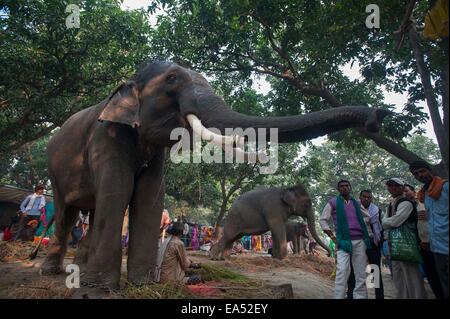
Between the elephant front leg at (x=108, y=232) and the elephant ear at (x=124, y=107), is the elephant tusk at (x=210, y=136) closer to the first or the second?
the elephant ear at (x=124, y=107)

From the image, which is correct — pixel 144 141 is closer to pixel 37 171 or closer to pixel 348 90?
pixel 348 90

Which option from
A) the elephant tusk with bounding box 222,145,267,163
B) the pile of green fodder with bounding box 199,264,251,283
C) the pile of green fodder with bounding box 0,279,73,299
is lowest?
the pile of green fodder with bounding box 0,279,73,299

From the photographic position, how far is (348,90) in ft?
37.0

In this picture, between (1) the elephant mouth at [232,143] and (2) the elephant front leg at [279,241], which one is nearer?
(1) the elephant mouth at [232,143]

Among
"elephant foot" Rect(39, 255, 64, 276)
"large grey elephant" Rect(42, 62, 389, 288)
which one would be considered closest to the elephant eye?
"large grey elephant" Rect(42, 62, 389, 288)

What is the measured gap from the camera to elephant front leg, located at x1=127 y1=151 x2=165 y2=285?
14.9ft

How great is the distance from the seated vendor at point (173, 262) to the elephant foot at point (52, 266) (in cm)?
164

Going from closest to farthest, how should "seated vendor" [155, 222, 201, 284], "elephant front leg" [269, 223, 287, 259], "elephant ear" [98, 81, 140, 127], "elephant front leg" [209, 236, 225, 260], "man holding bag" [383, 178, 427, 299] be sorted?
"elephant ear" [98, 81, 140, 127], "man holding bag" [383, 178, 427, 299], "seated vendor" [155, 222, 201, 284], "elephant front leg" [269, 223, 287, 259], "elephant front leg" [209, 236, 225, 260]

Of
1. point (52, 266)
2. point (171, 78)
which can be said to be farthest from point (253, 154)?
point (52, 266)

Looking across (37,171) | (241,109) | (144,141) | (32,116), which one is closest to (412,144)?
(241,109)

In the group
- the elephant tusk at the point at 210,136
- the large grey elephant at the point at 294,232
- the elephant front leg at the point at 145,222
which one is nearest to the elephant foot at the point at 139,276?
the elephant front leg at the point at 145,222

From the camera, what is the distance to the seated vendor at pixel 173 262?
4.71m

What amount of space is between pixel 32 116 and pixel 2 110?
104 cm

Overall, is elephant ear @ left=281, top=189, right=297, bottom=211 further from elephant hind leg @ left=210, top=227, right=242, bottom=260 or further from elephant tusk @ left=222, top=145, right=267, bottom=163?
elephant tusk @ left=222, top=145, right=267, bottom=163
